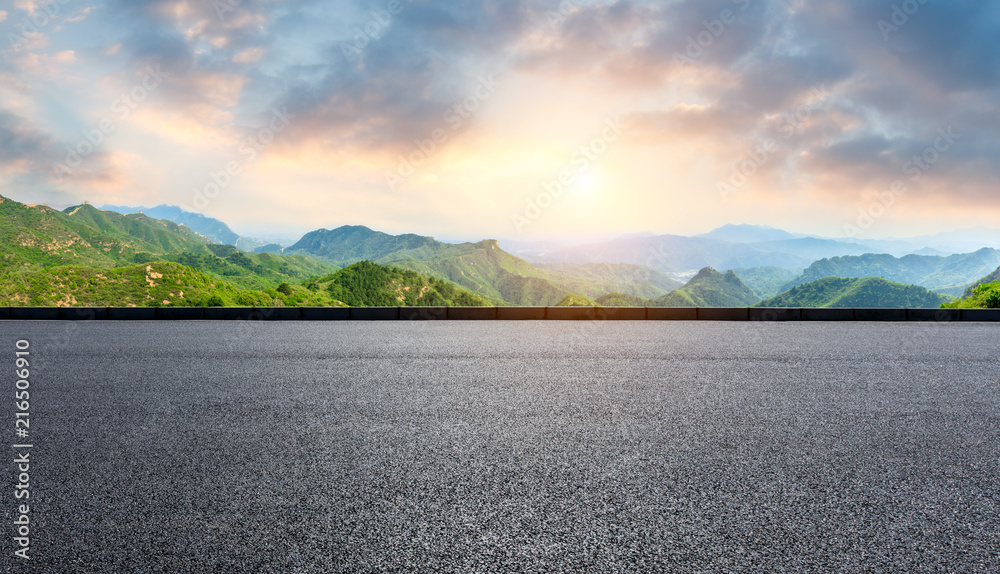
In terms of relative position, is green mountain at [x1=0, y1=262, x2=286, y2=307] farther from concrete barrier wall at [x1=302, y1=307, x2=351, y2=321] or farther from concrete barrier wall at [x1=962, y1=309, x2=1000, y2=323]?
concrete barrier wall at [x1=962, y1=309, x2=1000, y2=323]

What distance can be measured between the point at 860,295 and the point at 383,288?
89479 millimetres

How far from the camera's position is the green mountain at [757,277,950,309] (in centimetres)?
9825

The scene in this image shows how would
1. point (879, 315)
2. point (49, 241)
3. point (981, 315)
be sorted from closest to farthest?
1. point (981, 315)
2. point (879, 315)
3. point (49, 241)

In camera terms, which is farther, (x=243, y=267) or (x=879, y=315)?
(x=243, y=267)

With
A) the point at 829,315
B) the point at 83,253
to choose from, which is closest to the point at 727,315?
the point at 829,315

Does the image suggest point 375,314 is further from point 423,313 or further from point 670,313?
point 670,313

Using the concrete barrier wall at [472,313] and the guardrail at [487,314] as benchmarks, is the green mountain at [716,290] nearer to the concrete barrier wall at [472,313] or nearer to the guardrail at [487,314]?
the guardrail at [487,314]

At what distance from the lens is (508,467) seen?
148 inches

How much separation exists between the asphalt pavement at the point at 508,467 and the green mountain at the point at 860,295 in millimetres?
96032

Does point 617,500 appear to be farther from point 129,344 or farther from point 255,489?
point 129,344

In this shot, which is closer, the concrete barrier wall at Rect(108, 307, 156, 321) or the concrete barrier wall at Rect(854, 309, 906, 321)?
the concrete barrier wall at Rect(854, 309, 906, 321)

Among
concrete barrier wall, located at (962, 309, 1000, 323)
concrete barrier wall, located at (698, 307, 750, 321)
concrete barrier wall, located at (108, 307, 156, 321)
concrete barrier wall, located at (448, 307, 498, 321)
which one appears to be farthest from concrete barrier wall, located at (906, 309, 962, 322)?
concrete barrier wall, located at (108, 307, 156, 321)

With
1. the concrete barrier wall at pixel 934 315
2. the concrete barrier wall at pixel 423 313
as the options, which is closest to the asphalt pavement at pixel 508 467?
the concrete barrier wall at pixel 423 313

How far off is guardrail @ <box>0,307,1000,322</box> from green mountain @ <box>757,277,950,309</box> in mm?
83540
